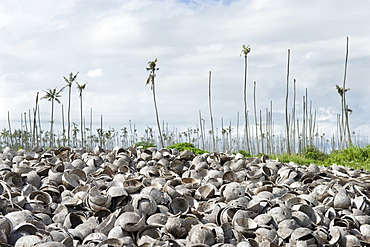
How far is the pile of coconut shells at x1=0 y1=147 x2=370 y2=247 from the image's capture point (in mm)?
4395

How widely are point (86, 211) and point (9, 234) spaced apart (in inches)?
43.6

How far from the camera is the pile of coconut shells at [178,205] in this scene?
439 centimetres

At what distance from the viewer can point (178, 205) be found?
203 inches

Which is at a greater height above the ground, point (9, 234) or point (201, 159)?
point (201, 159)

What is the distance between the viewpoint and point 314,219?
520cm

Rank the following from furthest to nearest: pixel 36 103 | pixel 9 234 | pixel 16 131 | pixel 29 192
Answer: pixel 16 131 → pixel 36 103 → pixel 29 192 → pixel 9 234

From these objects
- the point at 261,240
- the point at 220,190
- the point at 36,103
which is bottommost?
the point at 261,240

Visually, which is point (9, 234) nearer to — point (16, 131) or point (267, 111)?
point (267, 111)

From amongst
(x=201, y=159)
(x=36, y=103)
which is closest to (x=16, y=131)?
(x=36, y=103)

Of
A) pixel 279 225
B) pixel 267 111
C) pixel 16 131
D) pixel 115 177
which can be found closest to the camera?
pixel 279 225

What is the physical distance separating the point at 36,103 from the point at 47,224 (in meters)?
35.1

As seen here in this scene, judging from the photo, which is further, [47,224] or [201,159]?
[201,159]

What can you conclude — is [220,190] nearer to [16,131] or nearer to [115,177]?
[115,177]

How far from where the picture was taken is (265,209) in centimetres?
521
